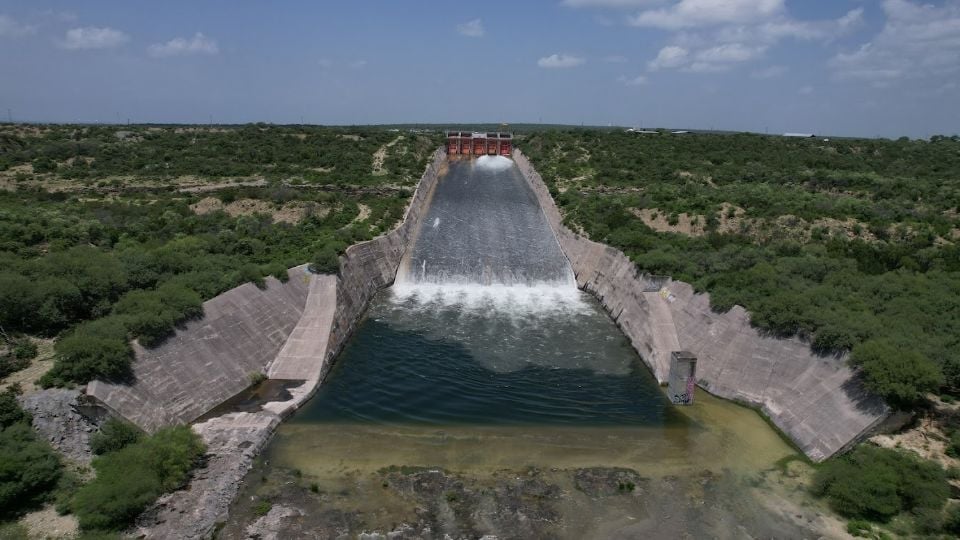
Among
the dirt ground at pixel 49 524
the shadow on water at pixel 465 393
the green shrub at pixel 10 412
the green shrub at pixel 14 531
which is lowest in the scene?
the shadow on water at pixel 465 393

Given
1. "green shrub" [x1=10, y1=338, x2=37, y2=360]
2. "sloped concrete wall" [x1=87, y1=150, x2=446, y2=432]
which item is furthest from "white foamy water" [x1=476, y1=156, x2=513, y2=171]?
"green shrub" [x1=10, y1=338, x2=37, y2=360]

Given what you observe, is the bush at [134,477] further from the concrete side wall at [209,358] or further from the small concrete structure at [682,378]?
the small concrete structure at [682,378]

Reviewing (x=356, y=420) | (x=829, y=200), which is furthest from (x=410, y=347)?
(x=829, y=200)

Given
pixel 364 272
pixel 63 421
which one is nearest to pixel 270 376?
pixel 63 421

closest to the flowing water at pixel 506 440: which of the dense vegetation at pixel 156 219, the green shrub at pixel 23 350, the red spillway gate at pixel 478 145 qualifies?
the dense vegetation at pixel 156 219

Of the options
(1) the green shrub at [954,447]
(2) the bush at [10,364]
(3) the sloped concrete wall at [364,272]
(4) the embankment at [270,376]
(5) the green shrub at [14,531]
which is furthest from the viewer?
(3) the sloped concrete wall at [364,272]

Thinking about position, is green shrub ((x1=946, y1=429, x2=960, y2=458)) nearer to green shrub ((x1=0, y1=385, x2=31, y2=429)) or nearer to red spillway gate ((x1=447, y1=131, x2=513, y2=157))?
green shrub ((x1=0, y1=385, x2=31, y2=429))

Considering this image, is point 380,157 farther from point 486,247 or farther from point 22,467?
point 22,467

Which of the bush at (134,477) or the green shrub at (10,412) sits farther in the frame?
the green shrub at (10,412)
